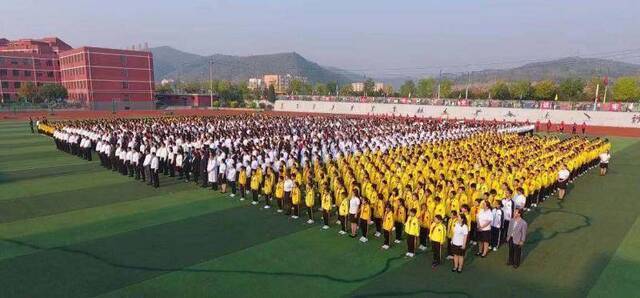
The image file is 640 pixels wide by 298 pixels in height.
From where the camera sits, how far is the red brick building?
6700 cm

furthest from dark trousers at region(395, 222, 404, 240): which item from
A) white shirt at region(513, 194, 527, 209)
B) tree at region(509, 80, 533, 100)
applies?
tree at region(509, 80, 533, 100)

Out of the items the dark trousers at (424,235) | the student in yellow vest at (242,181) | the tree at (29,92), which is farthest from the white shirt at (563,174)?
the tree at (29,92)

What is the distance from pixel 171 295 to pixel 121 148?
11.8m

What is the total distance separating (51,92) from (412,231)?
247 feet

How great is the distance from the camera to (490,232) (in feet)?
29.2

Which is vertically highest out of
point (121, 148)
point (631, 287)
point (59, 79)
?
point (59, 79)

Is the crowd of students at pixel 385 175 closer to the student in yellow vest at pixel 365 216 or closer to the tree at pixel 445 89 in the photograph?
the student in yellow vest at pixel 365 216

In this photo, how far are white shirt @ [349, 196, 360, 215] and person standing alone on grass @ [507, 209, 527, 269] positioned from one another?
3.32 metres

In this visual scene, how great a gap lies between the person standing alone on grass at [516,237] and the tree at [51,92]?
76.6m

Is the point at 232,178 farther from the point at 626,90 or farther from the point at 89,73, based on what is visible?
the point at 626,90

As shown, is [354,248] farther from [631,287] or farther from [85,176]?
[85,176]

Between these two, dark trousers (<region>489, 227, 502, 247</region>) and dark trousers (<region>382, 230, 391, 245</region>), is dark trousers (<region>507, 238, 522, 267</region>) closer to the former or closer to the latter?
dark trousers (<region>489, 227, 502, 247</region>)

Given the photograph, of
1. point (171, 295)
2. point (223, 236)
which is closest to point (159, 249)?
point (223, 236)

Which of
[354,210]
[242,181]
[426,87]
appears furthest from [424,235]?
[426,87]
